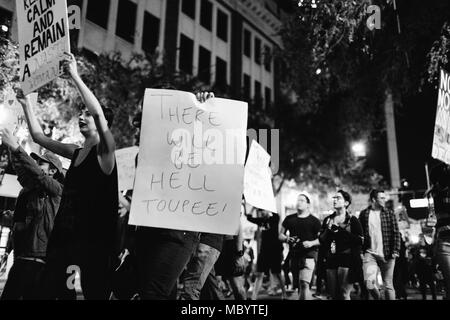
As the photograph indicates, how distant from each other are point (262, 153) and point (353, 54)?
538 centimetres

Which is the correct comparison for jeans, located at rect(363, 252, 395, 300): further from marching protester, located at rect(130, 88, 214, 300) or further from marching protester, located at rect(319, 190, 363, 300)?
marching protester, located at rect(130, 88, 214, 300)

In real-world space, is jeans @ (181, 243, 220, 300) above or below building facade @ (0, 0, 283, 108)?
A: below

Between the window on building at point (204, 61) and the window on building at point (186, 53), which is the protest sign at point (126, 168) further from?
the window on building at point (204, 61)

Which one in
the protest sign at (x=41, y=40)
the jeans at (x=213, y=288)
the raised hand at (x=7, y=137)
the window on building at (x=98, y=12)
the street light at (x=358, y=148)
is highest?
the window on building at (x=98, y=12)

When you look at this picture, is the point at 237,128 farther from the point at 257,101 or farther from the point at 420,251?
the point at 257,101

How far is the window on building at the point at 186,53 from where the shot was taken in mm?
24672

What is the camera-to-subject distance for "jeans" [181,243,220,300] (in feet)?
12.9

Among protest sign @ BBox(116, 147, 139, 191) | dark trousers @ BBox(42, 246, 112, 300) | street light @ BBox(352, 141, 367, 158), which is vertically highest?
street light @ BBox(352, 141, 367, 158)

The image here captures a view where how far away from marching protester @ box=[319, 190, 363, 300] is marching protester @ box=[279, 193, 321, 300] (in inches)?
11.2

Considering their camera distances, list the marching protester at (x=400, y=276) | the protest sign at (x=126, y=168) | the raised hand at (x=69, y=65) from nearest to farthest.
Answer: the raised hand at (x=69, y=65) → the protest sign at (x=126, y=168) → the marching protester at (x=400, y=276)

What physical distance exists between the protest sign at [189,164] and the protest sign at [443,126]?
2841 millimetres

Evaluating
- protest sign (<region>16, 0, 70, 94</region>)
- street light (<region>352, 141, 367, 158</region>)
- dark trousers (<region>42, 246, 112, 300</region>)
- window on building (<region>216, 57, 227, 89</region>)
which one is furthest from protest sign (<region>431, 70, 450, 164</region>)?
window on building (<region>216, 57, 227, 89</region>)

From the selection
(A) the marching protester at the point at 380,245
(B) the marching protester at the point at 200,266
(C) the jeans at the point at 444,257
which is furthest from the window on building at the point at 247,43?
(B) the marching protester at the point at 200,266

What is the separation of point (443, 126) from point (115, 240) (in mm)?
4262
